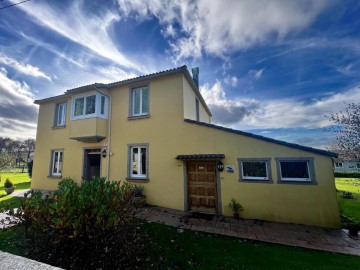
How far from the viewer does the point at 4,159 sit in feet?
58.3

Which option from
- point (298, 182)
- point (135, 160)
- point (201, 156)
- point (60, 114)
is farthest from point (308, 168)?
point (60, 114)

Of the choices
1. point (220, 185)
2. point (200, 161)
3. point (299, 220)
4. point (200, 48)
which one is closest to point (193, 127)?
point (200, 161)

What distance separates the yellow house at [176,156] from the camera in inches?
295

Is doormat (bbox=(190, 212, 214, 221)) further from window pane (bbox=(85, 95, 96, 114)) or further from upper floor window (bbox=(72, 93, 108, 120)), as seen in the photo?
window pane (bbox=(85, 95, 96, 114))

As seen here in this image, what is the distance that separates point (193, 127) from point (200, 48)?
4790 mm

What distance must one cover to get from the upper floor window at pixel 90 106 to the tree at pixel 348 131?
14.1 meters

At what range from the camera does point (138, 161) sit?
10.8 meters

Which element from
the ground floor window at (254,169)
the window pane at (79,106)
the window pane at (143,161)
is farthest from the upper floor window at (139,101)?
the ground floor window at (254,169)

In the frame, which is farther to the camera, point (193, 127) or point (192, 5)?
point (193, 127)

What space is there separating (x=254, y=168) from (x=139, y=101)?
8.00 metres

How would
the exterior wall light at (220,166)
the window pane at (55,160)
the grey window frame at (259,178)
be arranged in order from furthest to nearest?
1. the window pane at (55,160)
2. the exterior wall light at (220,166)
3. the grey window frame at (259,178)

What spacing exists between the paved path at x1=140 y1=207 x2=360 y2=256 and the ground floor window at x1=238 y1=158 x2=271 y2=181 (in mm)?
1941

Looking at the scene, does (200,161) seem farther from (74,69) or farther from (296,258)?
(74,69)

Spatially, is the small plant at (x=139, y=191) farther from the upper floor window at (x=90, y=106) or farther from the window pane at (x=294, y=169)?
the window pane at (x=294, y=169)
